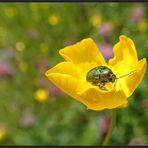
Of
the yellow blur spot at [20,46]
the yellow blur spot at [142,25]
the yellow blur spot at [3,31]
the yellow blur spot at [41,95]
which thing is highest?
the yellow blur spot at [142,25]

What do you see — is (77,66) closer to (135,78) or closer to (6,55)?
(135,78)

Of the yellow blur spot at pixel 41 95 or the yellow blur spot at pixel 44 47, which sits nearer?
the yellow blur spot at pixel 41 95

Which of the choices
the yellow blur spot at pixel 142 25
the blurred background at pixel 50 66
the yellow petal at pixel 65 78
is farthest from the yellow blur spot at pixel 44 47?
the yellow petal at pixel 65 78

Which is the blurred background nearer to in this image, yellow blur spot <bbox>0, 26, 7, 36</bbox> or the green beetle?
yellow blur spot <bbox>0, 26, 7, 36</bbox>

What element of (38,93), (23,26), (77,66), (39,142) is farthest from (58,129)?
(77,66)

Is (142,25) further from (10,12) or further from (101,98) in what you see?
(101,98)

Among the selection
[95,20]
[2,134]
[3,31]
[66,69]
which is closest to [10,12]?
[3,31]

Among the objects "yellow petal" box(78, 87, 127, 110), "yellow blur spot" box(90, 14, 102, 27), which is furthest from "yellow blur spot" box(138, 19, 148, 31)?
"yellow petal" box(78, 87, 127, 110)

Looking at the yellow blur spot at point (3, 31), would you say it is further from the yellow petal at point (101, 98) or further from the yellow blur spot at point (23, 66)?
the yellow petal at point (101, 98)
